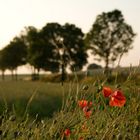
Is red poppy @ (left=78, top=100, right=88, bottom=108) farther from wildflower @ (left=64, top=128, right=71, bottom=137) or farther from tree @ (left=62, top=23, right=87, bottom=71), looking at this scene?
tree @ (left=62, top=23, right=87, bottom=71)

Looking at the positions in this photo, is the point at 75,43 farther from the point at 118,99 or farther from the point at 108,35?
the point at 118,99

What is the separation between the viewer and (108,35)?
230ft

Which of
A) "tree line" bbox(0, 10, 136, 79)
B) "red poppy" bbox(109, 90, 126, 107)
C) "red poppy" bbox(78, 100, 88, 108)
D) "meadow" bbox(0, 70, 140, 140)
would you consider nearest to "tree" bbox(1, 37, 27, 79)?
"tree line" bbox(0, 10, 136, 79)

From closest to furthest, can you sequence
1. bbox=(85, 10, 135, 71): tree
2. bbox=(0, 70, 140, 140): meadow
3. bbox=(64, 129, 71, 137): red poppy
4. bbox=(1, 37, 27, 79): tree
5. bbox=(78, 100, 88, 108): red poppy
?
bbox=(0, 70, 140, 140): meadow < bbox=(64, 129, 71, 137): red poppy < bbox=(78, 100, 88, 108): red poppy < bbox=(85, 10, 135, 71): tree < bbox=(1, 37, 27, 79): tree

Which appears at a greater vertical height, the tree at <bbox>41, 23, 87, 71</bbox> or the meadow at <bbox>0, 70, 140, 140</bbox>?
the tree at <bbox>41, 23, 87, 71</bbox>

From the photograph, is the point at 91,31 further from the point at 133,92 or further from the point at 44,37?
the point at 133,92

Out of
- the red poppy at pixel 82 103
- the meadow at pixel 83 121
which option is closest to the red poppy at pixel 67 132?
the meadow at pixel 83 121

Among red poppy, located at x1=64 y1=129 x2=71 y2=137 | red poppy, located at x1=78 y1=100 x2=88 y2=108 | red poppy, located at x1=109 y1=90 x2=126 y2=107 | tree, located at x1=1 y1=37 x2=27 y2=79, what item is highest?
tree, located at x1=1 y1=37 x2=27 y2=79

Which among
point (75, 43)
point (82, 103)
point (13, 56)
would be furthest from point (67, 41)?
point (82, 103)

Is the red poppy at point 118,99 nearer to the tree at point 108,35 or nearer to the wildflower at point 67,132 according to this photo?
the wildflower at point 67,132

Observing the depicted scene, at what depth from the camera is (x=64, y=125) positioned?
13.9 ft

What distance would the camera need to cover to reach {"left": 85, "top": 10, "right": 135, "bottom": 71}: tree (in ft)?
222

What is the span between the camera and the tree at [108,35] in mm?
67688

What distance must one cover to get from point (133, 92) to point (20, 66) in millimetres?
83521
